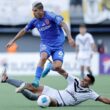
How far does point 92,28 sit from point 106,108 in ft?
85.0

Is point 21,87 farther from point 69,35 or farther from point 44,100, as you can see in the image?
point 69,35

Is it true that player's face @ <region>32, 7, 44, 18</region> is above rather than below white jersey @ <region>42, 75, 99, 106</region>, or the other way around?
above

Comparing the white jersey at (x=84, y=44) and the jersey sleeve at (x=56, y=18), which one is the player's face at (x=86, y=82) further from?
the white jersey at (x=84, y=44)

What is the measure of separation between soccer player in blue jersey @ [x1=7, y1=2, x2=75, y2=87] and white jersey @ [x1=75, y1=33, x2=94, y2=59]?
8944 mm

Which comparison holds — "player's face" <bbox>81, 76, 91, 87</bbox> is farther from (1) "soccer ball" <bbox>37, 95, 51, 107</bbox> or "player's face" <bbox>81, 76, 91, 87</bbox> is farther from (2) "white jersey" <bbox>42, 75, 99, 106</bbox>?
(1) "soccer ball" <bbox>37, 95, 51, 107</bbox>

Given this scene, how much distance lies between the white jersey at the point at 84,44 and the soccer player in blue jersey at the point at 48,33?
8944 millimetres

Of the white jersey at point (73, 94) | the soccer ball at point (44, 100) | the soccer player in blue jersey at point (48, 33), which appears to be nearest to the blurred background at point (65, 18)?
the soccer player in blue jersey at point (48, 33)

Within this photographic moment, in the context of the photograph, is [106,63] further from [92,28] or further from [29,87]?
[29,87]

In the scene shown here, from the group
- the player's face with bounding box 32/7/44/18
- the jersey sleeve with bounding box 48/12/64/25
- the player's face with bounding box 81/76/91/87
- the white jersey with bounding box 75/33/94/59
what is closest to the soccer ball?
the player's face with bounding box 81/76/91/87

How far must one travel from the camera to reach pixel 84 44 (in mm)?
23625

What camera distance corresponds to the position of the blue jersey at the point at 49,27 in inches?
538

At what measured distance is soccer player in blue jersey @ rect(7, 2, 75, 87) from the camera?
44.2 feet

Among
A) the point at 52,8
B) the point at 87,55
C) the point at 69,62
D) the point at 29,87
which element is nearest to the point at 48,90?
the point at 29,87

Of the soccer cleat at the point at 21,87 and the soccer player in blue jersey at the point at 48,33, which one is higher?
the soccer player in blue jersey at the point at 48,33
